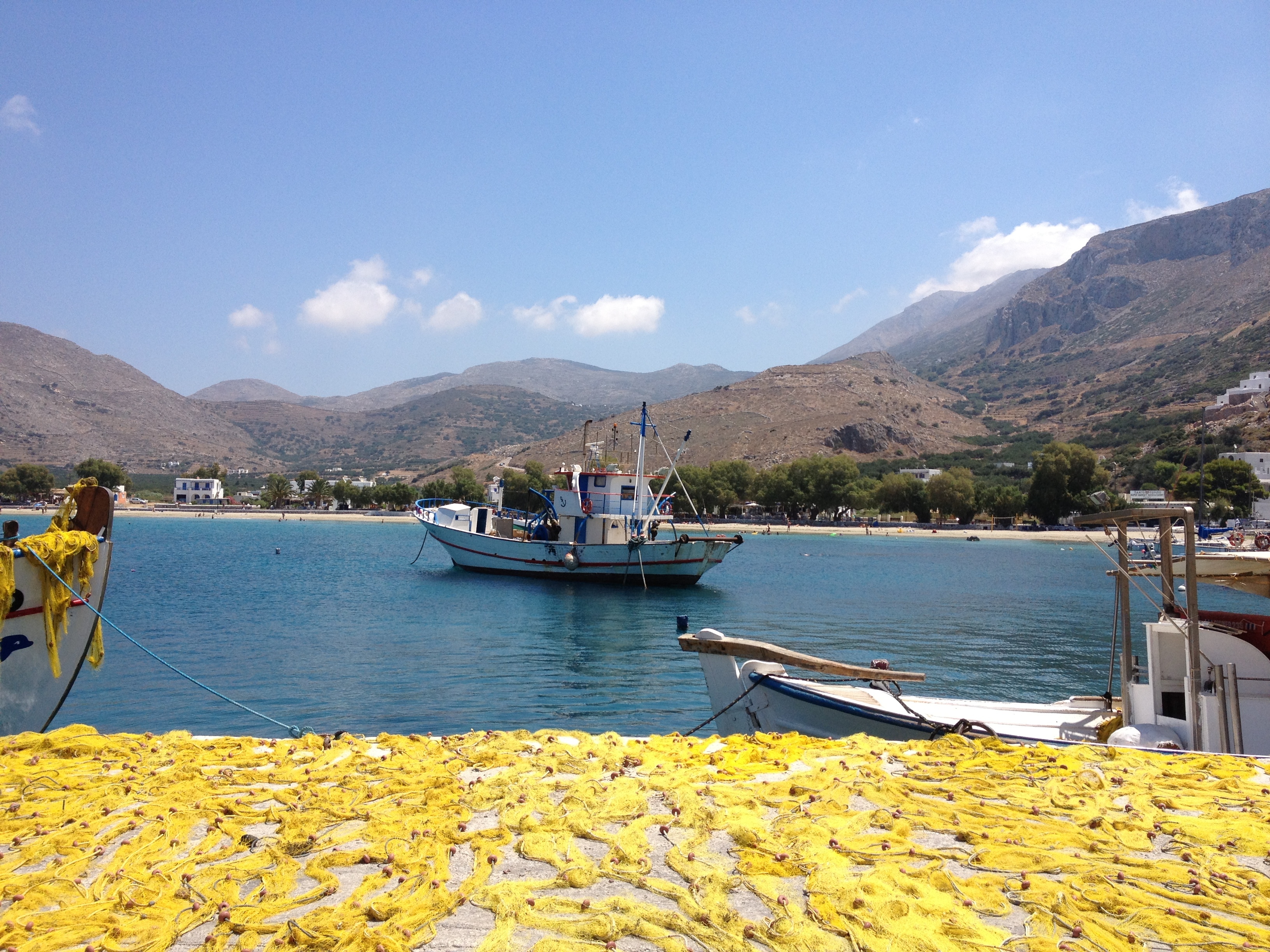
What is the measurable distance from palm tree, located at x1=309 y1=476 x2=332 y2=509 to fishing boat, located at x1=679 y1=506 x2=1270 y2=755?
11852 centimetres

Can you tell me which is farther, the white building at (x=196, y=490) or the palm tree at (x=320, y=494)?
the white building at (x=196, y=490)

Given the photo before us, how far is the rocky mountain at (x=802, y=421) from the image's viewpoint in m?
125

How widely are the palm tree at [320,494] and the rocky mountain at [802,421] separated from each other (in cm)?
3386

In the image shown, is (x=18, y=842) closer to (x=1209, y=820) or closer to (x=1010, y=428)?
(x=1209, y=820)

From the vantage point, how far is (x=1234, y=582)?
8.73 m

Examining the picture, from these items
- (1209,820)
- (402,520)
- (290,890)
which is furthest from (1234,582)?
(402,520)

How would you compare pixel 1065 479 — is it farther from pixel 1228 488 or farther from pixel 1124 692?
pixel 1124 692

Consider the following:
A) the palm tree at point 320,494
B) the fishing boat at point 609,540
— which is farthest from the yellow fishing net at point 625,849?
the palm tree at point 320,494

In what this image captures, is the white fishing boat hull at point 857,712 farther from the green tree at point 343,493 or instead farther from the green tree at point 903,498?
the green tree at point 343,493

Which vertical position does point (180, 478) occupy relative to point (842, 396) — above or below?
below

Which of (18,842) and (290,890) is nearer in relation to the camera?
(290,890)

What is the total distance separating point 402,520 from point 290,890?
343ft

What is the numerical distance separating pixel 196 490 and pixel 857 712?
13122cm

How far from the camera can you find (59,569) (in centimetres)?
798
